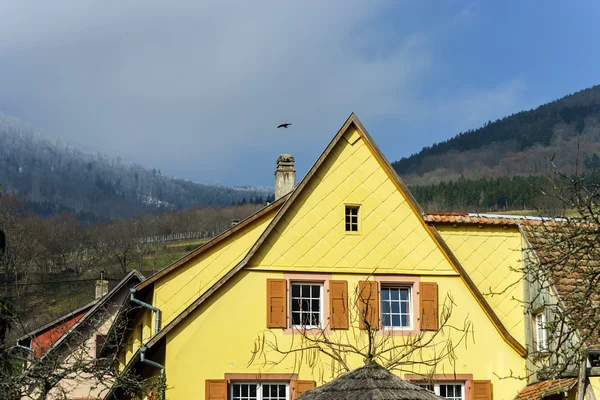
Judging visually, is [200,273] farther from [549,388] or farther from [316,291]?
[549,388]

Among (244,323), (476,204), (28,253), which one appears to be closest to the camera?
(244,323)

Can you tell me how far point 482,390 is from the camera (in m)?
20.6

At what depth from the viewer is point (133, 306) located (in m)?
21.8

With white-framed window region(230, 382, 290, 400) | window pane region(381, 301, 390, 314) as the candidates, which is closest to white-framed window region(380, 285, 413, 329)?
window pane region(381, 301, 390, 314)

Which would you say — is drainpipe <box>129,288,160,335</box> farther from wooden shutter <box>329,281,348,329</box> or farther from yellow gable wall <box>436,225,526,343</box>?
yellow gable wall <box>436,225,526,343</box>

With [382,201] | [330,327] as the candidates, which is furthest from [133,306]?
[382,201]

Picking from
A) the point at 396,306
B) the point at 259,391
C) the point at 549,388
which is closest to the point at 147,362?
the point at 259,391

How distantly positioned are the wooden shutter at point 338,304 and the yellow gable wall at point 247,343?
0.17 meters

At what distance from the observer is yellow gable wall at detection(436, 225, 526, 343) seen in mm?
22156

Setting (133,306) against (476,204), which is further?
(476,204)

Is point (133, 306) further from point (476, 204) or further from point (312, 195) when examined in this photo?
point (476, 204)

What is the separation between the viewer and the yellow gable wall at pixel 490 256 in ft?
72.7

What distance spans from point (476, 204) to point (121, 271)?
54695mm

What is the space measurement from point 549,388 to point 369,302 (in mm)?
4377
